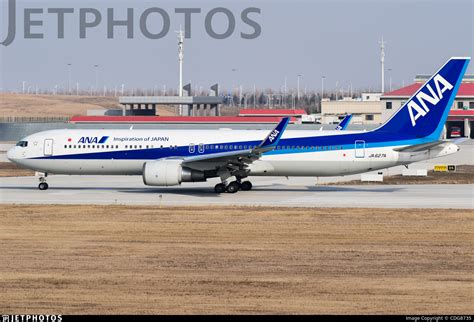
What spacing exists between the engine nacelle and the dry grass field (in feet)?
16.8

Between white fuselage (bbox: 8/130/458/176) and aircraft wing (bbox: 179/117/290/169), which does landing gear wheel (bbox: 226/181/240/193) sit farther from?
aircraft wing (bbox: 179/117/290/169)

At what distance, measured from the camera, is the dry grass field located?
20906 millimetres

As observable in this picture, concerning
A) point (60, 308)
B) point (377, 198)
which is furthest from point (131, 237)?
point (377, 198)

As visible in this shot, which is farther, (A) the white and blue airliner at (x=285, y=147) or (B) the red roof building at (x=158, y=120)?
(B) the red roof building at (x=158, y=120)

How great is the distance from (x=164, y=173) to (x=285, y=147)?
7174mm

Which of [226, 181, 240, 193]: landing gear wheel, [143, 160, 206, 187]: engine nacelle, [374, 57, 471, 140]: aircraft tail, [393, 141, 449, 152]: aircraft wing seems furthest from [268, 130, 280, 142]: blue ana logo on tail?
[374, 57, 471, 140]: aircraft tail

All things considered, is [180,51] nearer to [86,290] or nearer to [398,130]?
[398,130]

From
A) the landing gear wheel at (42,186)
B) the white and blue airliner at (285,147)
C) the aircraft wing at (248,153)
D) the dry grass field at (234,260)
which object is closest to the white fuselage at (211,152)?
the white and blue airliner at (285,147)

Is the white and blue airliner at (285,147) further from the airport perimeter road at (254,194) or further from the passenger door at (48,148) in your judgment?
the airport perimeter road at (254,194)

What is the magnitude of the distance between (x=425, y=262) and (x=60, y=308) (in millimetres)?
12131

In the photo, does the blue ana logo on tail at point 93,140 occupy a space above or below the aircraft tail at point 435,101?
below

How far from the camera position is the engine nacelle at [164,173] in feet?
148

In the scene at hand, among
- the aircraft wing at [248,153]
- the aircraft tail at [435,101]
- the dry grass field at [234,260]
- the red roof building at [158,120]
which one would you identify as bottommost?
the dry grass field at [234,260]

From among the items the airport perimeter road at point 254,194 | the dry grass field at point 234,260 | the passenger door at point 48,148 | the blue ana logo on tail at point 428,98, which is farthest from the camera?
the passenger door at point 48,148
